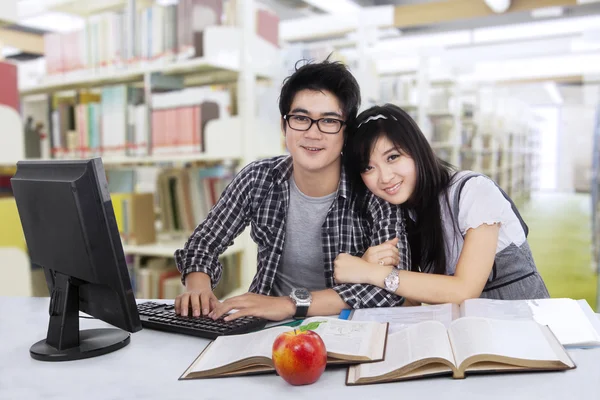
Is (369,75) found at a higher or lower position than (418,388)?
higher

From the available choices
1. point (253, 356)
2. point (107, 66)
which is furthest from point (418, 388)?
point (107, 66)

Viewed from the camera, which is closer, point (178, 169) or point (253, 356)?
point (253, 356)

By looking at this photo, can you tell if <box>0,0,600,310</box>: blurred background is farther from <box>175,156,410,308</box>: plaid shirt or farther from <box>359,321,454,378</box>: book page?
<box>359,321,454,378</box>: book page

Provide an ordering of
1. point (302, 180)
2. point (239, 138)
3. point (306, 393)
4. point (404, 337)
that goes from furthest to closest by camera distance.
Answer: point (239, 138) → point (302, 180) → point (404, 337) → point (306, 393)

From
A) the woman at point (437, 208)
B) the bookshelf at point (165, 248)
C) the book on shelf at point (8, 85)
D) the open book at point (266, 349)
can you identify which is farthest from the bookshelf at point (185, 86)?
the open book at point (266, 349)

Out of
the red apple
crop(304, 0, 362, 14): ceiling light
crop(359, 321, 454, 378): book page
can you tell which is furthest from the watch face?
crop(304, 0, 362, 14): ceiling light

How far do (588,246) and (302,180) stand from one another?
588 cm

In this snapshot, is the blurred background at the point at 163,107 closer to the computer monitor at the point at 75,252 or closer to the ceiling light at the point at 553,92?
the computer monitor at the point at 75,252

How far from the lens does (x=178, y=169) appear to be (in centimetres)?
290

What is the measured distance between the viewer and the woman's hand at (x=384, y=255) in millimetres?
1363

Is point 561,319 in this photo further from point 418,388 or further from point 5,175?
point 5,175

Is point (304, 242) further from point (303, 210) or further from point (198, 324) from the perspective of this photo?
point (198, 324)

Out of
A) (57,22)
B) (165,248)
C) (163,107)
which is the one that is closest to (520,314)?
(165,248)

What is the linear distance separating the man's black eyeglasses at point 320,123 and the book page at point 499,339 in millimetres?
Result: 718
